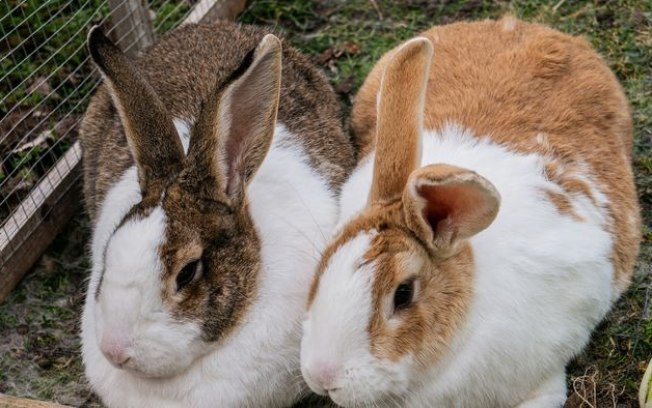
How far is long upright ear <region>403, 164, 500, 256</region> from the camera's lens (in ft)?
10.5

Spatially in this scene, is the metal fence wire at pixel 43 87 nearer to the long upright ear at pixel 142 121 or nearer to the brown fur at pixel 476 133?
the long upright ear at pixel 142 121

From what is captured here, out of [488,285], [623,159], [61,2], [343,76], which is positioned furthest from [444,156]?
[61,2]

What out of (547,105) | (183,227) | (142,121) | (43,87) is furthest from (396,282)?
(43,87)

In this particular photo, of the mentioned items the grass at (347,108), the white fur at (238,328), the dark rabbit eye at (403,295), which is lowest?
the grass at (347,108)

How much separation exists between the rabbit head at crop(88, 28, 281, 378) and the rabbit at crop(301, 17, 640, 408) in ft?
1.22

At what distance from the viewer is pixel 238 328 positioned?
3.78 meters

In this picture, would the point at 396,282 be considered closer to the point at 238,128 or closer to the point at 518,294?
the point at 518,294

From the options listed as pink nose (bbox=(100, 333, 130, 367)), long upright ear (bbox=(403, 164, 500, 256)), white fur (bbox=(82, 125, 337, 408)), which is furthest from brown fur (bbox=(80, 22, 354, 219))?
pink nose (bbox=(100, 333, 130, 367))

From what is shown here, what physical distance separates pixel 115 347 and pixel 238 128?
3.16ft

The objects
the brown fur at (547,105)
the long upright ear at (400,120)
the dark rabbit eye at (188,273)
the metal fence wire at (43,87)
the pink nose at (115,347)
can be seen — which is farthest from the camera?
the metal fence wire at (43,87)

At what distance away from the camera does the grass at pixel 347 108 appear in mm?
4141

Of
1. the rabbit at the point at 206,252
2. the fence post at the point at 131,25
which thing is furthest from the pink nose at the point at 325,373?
the fence post at the point at 131,25

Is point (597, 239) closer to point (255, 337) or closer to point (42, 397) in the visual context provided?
point (255, 337)

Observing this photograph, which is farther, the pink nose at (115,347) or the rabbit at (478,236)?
the pink nose at (115,347)
